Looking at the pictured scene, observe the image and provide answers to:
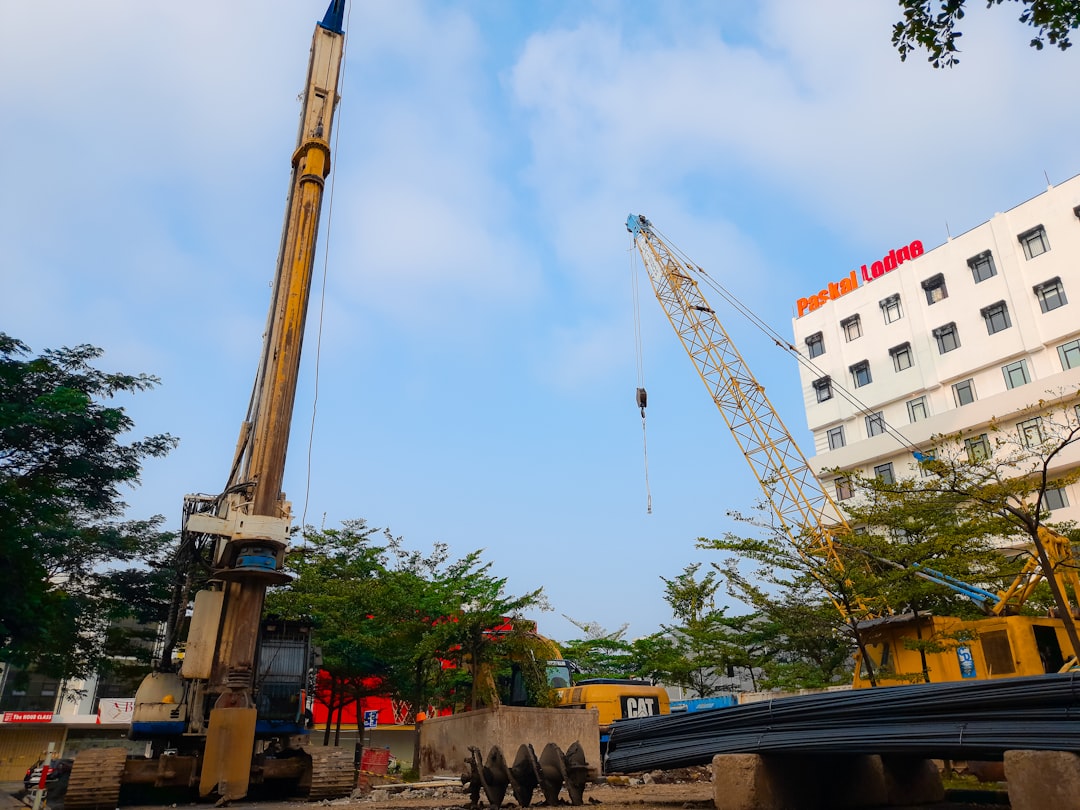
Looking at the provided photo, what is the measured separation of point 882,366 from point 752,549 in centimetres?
2275

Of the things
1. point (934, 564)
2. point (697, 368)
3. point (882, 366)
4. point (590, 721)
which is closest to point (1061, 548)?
point (934, 564)

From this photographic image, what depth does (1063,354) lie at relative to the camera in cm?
3681

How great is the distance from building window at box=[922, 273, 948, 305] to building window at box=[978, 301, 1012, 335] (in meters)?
2.65

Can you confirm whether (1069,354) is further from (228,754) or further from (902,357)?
(228,754)

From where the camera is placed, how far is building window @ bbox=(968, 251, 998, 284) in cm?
4062

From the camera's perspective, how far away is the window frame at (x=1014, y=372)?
38281 millimetres

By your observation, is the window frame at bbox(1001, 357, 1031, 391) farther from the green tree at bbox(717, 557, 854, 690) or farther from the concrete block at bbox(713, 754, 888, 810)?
the concrete block at bbox(713, 754, 888, 810)

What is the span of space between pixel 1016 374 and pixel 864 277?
457 inches

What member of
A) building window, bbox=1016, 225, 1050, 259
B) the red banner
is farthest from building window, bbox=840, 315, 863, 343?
the red banner

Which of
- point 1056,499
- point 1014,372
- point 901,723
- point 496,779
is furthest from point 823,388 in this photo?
point 901,723

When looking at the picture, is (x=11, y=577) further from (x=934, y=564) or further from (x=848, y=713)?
(x=934, y=564)

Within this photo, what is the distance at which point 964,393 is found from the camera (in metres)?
41.0

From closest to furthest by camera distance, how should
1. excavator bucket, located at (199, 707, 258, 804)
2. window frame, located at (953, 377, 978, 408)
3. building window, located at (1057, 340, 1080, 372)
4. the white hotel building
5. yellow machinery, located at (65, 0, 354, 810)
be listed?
1. excavator bucket, located at (199, 707, 258, 804)
2. yellow machinery, located at (65, 0, 354, 810)
3. building window, located at (1057, 340, 1080, 372)
4. the white hotel building
5. window frame, located at (953, 377, 978, 408)

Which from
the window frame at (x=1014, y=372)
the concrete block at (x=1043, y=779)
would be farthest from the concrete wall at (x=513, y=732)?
the window frame at (x=1014, y=372)
